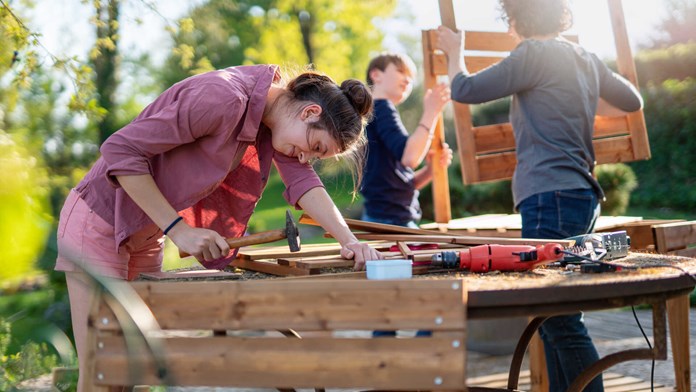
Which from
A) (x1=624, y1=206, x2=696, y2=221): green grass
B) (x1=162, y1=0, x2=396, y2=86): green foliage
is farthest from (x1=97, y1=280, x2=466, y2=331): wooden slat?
(x1=162, y1=0, x2=396, y2=86): green foliage

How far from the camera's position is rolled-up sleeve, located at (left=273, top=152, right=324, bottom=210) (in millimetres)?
2258

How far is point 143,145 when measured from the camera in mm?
1822

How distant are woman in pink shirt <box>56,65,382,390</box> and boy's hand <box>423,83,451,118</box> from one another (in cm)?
158

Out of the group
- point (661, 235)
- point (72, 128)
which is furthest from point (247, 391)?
point (72, 128)

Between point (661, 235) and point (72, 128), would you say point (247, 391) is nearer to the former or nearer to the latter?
point (661, 235)

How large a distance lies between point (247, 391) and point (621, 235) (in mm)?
2998

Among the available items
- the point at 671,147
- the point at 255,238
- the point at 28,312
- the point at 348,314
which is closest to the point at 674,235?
the point at 255,238

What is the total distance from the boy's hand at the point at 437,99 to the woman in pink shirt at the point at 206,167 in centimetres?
158

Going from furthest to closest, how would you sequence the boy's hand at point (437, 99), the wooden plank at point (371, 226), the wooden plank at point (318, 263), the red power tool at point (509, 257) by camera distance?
the boy's hand at point (437, 99) → the wooden plank at point (371, 226) → the wooden plank at point (318, 263) → the red power tool at point (509, 257)

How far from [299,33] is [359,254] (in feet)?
58.0

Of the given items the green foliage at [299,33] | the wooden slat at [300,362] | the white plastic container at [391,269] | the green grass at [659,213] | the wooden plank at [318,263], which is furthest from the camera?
the green foliage at [299,33]

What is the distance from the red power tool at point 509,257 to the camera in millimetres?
1793

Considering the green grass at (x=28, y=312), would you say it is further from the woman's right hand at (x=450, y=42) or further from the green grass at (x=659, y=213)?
the green grass at (x=659, y=213)

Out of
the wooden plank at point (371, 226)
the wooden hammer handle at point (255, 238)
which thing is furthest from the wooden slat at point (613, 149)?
the wooden hammer handle at point (255, 238)
